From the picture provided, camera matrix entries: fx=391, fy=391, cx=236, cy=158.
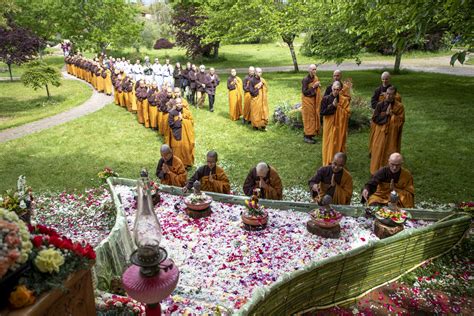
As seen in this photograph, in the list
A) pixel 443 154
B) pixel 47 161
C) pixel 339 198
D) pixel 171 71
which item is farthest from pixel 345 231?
pixel 171 71

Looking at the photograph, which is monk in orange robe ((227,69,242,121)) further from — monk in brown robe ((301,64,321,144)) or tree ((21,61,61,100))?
tree ((21,61,61,100))

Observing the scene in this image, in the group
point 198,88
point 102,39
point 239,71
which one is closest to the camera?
point 198,88

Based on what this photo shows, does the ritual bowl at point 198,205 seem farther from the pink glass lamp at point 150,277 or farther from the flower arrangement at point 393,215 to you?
the pink glass lamp at point 150,277

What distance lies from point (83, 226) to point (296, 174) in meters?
5.93

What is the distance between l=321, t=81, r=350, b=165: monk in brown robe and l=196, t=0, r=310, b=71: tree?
16.1 m

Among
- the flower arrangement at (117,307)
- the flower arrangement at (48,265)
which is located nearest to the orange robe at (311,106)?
the flower arrangement at (117,307)

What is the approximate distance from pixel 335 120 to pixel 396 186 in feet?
10.7

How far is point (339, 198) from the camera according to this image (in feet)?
27.1

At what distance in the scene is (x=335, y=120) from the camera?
1084 centimetres

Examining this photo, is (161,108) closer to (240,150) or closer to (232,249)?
(240,150)

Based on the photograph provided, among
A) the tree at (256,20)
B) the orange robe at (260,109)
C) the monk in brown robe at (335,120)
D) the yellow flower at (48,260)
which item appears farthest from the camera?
the tree at (256,20)

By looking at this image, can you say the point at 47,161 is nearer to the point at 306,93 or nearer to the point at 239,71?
the point at 306,93

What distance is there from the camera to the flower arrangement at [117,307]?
454 centimetres

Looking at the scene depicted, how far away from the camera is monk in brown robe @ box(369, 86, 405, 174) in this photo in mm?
10258
